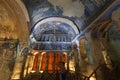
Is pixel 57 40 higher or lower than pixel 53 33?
lower

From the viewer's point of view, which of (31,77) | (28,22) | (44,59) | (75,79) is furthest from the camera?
(44,59)

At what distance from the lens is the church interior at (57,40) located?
349 inches

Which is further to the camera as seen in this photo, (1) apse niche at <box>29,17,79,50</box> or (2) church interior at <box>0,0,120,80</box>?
(1) apse niche at <box>29,17,79,50</box>

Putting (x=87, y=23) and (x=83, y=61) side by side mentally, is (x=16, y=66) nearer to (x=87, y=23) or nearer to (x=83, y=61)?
(x=83, y=61)

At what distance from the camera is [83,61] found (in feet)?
32.3

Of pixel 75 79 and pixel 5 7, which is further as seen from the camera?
pixel 5 7

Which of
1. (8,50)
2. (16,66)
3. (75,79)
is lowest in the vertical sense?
(75,79)

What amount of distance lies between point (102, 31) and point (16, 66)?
6.95 meters

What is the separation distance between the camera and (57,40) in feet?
37.7

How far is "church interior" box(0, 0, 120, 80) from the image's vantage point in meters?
8.86

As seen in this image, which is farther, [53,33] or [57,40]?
[53,33]

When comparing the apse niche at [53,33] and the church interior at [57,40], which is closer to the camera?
the church interior at [57,40]

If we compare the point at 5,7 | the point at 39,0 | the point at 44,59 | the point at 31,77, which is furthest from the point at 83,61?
the point at 5,7

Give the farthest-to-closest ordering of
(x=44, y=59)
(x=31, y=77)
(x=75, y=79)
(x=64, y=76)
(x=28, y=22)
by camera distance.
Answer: (x=44, y=59)
(x=28, y=22)
(x=31, y=77)
(x=75, y=79)
(x=64, y=76)
